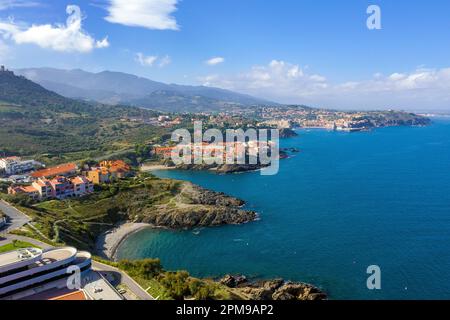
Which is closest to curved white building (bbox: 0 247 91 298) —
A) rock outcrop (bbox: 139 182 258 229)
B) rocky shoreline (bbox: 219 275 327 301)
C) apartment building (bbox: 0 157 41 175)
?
rocky shoreline (bbox: 219 275 327 301)

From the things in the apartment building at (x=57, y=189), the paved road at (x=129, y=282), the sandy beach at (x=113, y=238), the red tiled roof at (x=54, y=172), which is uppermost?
the red tiled roof at (x=54, y=172)

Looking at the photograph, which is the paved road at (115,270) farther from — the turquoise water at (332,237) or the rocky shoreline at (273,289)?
the turquoise water at (332,237)

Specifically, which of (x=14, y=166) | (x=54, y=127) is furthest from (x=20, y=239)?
(x=54, y=127)

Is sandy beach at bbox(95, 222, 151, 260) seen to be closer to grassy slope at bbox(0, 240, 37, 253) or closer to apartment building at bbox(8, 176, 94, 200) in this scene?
grassy slope at bbox(0, 240, 37, 253)

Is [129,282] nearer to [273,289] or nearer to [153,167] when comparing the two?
[273,289]

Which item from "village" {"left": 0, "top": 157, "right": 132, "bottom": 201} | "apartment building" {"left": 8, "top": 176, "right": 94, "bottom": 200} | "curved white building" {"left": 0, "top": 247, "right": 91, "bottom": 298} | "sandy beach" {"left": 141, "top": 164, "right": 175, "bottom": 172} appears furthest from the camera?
"sandy beach" {"left": 141, "top": 164, "right": 175, "bottom": 172}

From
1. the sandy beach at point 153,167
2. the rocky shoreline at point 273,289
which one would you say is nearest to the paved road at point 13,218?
the rocky shoreline at point 273,289

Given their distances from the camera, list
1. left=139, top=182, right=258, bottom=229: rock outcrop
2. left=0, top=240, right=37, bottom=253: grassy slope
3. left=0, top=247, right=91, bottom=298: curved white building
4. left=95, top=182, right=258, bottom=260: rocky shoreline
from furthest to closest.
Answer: left=139, top=182, right=258, bottom=229: rock outcrop → left=95, top=182, right=258, bottom=260: rocky shoreline → left=0, top=240, right=37, bottom=253: grassy slope → left=0, top=247, right=91, bottom=298: curved white building
